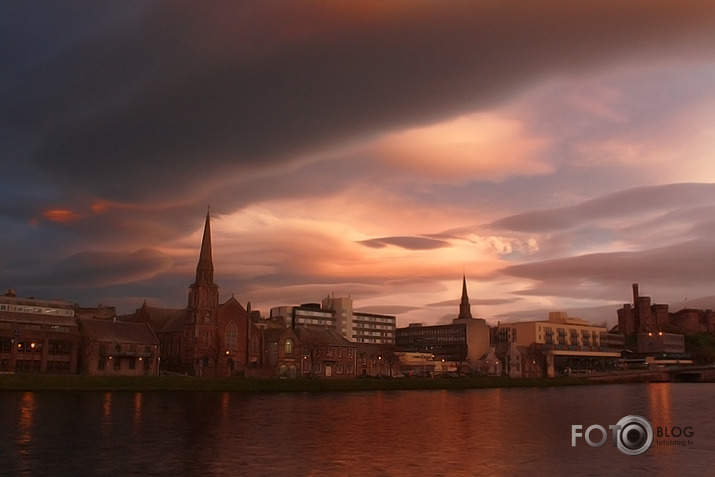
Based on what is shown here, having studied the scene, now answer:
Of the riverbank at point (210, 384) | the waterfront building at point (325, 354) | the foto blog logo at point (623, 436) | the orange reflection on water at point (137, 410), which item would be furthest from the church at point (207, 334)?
the foto blog logo at point (623, 436)

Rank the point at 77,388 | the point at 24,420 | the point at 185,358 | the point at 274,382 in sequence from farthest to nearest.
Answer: the point at 185,358, the point at 274,382, the point at 77,388, the point at 24,420

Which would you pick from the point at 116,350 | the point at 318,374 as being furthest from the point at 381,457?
the point at 318,374

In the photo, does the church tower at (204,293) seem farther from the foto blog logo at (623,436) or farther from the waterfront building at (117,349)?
the foto blog logo at (623,436)

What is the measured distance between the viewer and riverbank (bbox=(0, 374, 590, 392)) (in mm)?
96438

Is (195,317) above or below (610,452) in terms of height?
above

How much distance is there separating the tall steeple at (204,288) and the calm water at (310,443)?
241 ft

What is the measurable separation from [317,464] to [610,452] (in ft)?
59.4

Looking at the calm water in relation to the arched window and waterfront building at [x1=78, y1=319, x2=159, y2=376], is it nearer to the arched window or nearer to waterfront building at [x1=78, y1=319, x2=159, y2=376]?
waterfront building at [x1=78, y1=319, x2=159, y2=376]

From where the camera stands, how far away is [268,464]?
Result: 1421 inches

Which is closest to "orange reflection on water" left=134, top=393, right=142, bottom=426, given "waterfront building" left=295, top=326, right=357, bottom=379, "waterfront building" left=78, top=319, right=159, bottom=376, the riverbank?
the riverbank

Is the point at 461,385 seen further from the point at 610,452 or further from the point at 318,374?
the point at 610,452

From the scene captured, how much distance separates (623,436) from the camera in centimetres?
4928

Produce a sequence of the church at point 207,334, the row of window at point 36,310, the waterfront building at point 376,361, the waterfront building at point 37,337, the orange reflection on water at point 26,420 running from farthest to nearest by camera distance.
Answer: the waterfront building at point 376,361
the church at point 207,334
the row of window at point 36,310
the waterfront building at point 37,337
the orange reflection on water at point 26,420

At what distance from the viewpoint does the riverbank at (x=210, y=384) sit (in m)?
96.4
